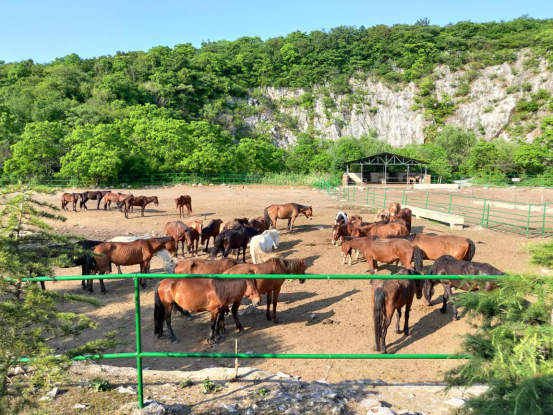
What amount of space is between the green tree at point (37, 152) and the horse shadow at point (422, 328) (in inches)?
1662

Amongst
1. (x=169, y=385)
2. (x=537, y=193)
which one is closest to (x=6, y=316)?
(x=169, y=385)

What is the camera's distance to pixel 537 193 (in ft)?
112

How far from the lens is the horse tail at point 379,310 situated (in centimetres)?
605

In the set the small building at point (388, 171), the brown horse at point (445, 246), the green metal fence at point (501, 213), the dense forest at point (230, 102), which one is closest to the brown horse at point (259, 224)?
the brown horse at point (445, 246)

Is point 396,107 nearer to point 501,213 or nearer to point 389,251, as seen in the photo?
point 501,213

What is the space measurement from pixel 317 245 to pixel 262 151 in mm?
38410

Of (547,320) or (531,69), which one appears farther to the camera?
(531,69)

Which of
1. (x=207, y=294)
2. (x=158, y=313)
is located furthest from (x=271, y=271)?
(x=158, y=313)

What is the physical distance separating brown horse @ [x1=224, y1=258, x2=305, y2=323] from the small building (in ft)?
121

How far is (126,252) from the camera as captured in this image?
31.0 feet

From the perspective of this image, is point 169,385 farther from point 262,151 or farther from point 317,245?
point 262,151

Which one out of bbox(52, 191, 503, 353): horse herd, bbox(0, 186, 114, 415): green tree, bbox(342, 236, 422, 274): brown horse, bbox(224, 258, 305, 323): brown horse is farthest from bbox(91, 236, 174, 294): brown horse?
bbox(0, 186, 114, 415): green tree

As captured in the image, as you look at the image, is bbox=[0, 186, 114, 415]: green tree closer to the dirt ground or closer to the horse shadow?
the dirt ground

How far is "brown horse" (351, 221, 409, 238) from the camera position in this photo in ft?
39.7
